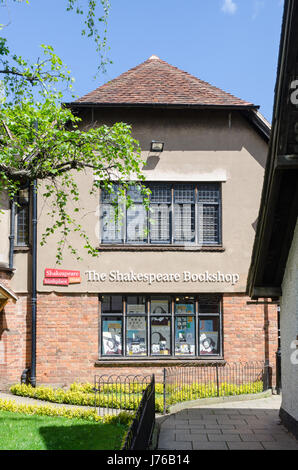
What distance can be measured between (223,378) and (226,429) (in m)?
5.58

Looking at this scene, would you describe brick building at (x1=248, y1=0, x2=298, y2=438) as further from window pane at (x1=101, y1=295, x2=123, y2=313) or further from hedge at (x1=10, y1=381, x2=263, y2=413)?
window pane at (x1=101, y1=295, x2=123, y2=313)

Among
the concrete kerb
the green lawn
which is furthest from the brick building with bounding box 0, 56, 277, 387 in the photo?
the green lawn

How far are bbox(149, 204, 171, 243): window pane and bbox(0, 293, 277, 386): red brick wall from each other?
2688mm

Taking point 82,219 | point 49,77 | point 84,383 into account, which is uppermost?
point 49,77

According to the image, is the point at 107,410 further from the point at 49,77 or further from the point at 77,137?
the point at 49,77

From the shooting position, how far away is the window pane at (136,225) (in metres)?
17.2

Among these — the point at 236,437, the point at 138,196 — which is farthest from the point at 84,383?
the point at 236,437

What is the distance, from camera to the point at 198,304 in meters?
17.1

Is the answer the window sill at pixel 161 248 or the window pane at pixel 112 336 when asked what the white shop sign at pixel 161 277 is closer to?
the window sill at pixel 161 248

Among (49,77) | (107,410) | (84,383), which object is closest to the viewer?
(49,77)

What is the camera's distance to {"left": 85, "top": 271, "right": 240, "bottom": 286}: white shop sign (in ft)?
55.1

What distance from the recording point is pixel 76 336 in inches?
656

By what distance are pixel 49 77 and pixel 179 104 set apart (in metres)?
6.79

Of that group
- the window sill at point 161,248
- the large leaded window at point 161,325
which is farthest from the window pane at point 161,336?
the window sill at point 161,248
